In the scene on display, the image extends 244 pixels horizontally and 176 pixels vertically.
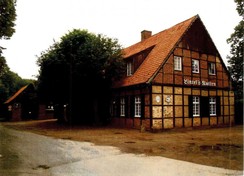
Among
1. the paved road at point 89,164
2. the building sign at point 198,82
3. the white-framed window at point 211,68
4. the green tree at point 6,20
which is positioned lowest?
the paved road at point 89,164

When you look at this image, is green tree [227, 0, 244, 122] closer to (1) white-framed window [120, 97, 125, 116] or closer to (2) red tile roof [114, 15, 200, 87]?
(2) red tile roof [114, 15, 200, 87]

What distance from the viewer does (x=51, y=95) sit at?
24234 millimetres

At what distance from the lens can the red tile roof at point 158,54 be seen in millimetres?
19203

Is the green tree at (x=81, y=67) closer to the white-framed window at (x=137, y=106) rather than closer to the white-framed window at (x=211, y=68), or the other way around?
the white-framed window at (x=137, y=106)

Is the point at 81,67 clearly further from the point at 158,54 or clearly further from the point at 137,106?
the point at 158,54

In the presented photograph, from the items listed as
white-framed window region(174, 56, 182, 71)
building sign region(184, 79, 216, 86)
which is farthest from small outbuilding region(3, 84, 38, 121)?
building sign region(184, 79, 216, 86)

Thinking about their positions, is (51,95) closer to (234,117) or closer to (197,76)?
(197,76)

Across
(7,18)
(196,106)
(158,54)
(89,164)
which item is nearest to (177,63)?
(158,54)

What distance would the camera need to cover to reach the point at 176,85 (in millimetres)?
19578

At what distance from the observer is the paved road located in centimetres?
701

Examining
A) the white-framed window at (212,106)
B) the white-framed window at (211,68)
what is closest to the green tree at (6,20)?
the white-framed window at (211,68)

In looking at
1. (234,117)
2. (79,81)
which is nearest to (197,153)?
(79,81)

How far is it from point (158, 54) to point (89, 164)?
14142 mm

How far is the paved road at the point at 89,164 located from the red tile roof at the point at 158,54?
31.3 ft
